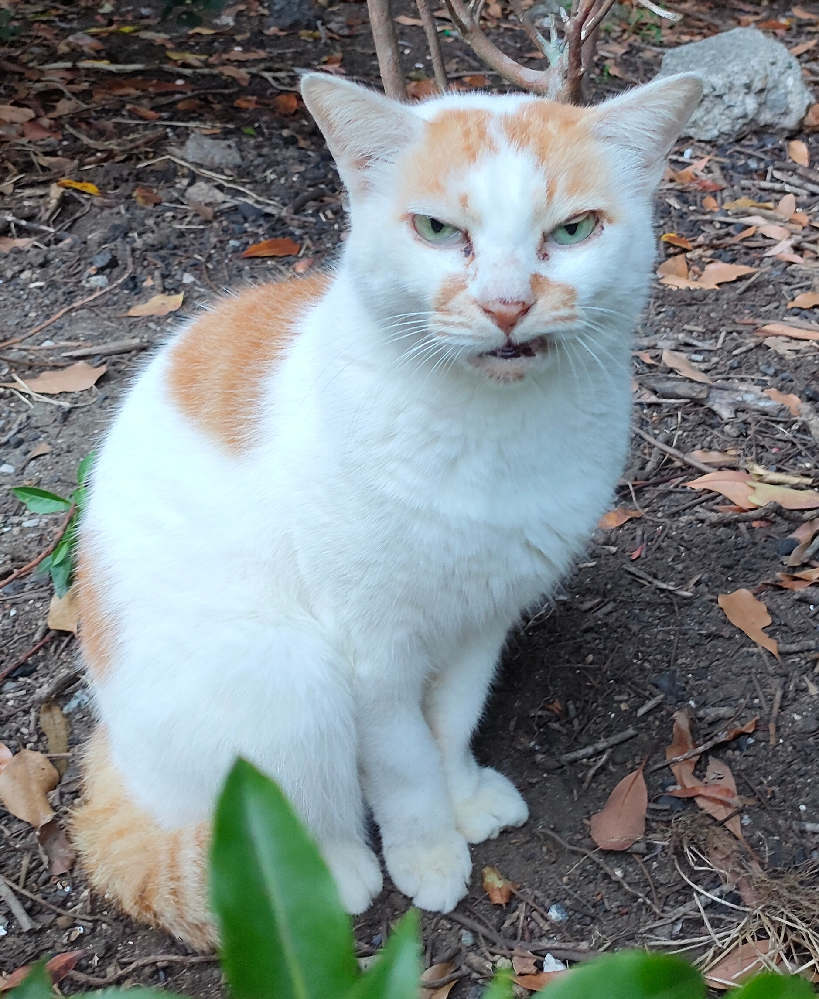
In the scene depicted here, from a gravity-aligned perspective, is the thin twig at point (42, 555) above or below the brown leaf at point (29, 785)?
above

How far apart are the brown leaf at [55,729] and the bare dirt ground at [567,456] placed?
0.02 meters

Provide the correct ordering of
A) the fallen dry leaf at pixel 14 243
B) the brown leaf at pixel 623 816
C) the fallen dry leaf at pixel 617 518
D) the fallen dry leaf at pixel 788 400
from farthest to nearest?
the fallen dry leaf at pixel 14 243, the fallen dry leaf at pixel 788 400, the fallen dry leaf at pixel 617 518, the brown leaf at pixel 623 816

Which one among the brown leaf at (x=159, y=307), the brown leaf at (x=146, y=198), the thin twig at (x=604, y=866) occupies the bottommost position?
the thin twig at (x=604, y=866)

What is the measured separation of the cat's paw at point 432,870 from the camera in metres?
1.79

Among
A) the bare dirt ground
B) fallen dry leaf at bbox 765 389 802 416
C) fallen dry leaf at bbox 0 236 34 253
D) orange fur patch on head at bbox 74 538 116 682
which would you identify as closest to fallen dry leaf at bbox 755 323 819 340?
the bare dirt ground

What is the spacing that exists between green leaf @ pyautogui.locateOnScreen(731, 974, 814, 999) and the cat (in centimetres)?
89

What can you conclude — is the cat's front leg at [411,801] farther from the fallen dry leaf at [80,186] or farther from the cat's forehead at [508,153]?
the fallen dry leaf at [80,186]

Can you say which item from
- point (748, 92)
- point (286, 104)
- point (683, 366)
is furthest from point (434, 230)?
point (748, 92)

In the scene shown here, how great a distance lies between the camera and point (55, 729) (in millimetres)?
2129

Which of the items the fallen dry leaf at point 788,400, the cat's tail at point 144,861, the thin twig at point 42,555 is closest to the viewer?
the cat's tail at point 144,861

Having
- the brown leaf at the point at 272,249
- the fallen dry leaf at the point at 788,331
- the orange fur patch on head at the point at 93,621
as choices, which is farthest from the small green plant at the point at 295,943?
the brown leaf at the point at 272,249

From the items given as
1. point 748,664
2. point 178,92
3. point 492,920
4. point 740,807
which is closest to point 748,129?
point 178,92

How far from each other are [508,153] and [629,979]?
1.10 m

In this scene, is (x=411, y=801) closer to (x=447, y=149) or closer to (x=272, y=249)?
(x=447, y=149)
